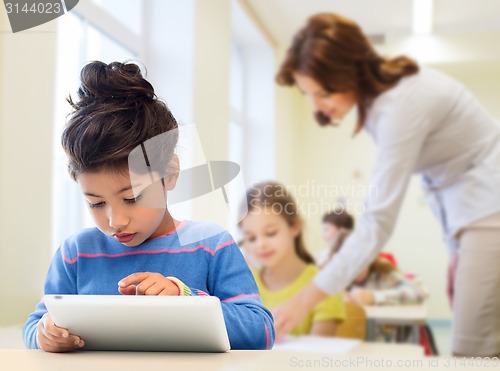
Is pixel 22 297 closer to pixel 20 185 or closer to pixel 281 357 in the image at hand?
pixel 20 185

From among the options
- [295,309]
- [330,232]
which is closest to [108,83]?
[295,309]

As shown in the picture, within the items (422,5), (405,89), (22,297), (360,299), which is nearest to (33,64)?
(22,297)

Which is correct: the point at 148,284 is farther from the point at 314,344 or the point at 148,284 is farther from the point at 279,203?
the point at 279,203

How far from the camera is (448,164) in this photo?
1080mm

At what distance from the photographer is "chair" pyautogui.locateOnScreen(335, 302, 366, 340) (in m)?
1.79

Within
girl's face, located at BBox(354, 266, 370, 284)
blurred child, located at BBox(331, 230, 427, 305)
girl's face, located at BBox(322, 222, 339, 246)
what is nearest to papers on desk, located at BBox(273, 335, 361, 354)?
blurred child, located at BBox(331, 230, 427, 305)

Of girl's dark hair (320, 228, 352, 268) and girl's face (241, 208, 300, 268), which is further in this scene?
girl's dark hair (320, 228, 352, 268)

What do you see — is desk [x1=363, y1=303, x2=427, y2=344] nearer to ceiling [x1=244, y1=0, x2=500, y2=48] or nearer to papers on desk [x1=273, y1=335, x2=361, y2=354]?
papers on desk [x1=273, y1=335, x2=361, y2=354]

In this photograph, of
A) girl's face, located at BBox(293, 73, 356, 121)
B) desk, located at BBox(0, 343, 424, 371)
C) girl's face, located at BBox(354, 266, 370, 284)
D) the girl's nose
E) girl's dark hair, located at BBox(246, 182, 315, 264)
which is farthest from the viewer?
girl's face, located at BBox(354, 266, 370, 284)

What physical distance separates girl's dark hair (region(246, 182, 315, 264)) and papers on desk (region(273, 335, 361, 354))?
281 millimetres

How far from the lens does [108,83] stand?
560 millimetres

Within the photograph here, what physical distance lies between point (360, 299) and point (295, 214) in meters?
0.56

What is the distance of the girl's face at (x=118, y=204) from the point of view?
1.78 ft

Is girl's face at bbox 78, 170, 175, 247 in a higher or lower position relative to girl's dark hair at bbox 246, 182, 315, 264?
higher
